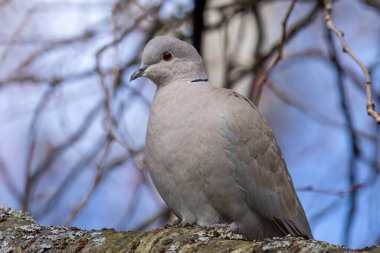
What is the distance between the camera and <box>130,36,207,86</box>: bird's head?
2.75 metres

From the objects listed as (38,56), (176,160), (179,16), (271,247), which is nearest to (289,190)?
(176,160)

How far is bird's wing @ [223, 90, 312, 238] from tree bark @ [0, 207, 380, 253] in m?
0.58

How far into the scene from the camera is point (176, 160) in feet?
7.79

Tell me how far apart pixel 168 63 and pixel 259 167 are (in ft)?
1.80

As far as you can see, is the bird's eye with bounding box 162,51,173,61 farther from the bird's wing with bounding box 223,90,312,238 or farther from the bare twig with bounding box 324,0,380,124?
the bare twig with bounding box 324,0,380,124

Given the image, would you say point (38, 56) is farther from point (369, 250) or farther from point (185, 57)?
point (369, 250)

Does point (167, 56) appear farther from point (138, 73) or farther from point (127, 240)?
point (127, 240)

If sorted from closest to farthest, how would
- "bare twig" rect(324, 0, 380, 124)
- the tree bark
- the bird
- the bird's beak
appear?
1. the tree bark
2. "bare twig" rect(324, 0, 380, 124)
3. the bird
4. the bird's beak

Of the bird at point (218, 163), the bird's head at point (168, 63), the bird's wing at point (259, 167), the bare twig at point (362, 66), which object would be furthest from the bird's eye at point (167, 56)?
the bare twig at point (362, 66)

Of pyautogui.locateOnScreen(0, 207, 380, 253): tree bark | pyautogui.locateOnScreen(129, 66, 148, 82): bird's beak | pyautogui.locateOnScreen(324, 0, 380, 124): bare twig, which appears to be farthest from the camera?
pyautogui.locateOnScreen(129, 66, 148, 82): bird's beak

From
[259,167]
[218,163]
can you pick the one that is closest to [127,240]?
[218,163]

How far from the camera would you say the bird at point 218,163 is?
2.37 meters

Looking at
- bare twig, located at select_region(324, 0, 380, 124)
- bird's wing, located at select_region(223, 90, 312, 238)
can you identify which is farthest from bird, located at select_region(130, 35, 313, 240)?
bare twig, located at select_region(324, 0, 380, 124)

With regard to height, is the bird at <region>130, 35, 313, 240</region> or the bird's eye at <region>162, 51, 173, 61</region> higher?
the bird's eye at <region>162, 51, 173, 61</region>
